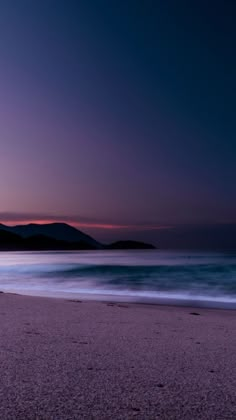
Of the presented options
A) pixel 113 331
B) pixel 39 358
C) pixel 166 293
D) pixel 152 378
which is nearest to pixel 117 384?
pixel 152 378

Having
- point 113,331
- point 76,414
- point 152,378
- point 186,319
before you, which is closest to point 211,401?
point 152,378

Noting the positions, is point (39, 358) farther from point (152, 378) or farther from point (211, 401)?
point (211, 401)

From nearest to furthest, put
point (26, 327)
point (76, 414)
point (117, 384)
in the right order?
point (76, 414) < point (117, 384) < point (26, 327)

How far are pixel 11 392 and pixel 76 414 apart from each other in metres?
0.63

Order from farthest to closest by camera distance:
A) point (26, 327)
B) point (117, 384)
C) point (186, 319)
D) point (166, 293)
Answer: point (166, 293), point (186, 319), point (26, 327), point (117, 384)

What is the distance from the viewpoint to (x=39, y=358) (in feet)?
13.2

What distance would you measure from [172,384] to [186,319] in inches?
182

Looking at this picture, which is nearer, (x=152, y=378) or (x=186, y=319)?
(x=152, y=378)

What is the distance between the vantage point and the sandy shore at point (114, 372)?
2789 millimetres

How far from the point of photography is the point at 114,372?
3.60m

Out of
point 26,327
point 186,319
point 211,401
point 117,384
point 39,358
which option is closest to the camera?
point 211,401

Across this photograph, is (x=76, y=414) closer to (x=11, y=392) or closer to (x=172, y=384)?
(x=11, y=392)

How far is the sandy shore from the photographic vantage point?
110 inches

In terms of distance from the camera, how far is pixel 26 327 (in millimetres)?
5738
